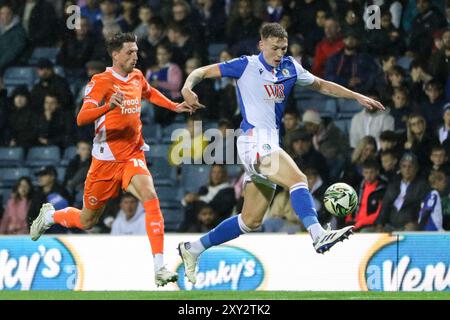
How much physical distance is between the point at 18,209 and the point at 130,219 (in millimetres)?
1807

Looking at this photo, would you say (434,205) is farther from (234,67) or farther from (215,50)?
(215,50)

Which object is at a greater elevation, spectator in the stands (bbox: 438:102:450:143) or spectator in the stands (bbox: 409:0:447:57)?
spectator in the stands (bbox: 409:0:447:57)

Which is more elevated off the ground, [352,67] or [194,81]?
[352,67]

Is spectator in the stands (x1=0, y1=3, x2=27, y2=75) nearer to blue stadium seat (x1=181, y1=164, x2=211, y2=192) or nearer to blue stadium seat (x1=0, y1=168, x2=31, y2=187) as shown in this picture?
blue stadium seat (x1=0, y1=168, x2=31, y2=187)

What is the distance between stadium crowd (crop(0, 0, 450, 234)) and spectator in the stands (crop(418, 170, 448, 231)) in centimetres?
1

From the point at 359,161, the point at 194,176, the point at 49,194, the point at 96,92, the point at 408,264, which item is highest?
the point at 96,92

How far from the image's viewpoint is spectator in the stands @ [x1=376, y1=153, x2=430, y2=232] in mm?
13984

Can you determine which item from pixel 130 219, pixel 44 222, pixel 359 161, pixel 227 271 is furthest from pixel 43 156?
pixel 44 222

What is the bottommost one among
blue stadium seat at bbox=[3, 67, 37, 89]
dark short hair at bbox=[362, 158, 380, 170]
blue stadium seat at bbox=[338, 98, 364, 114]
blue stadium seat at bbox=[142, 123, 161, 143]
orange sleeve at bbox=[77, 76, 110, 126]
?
dark short hair at bbox=[362, 158, 380, 170]

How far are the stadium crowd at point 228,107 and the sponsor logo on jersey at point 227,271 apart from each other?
156 cm

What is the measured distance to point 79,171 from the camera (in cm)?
1606

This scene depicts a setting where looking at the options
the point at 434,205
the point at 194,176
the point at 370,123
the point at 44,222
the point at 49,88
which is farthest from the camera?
the point at 49,88

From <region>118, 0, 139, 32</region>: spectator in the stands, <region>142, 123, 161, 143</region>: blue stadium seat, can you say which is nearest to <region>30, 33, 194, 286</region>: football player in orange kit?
<region>142, 123, 161, 143</region>: blue stadium seat

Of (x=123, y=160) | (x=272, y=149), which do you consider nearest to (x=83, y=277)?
(x=123, y=160)
